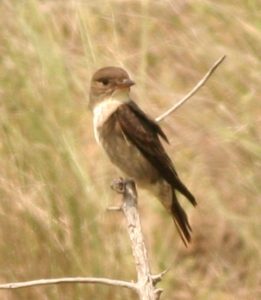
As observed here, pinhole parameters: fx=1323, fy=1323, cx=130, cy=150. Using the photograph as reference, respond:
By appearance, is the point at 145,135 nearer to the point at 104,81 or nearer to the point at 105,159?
the point at 104,81

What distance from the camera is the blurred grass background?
4.41 m

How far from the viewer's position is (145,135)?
4219mm

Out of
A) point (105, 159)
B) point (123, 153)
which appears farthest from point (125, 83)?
point (105, 159)

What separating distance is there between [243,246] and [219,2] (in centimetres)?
108

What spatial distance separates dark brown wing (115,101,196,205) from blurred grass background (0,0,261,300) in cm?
26

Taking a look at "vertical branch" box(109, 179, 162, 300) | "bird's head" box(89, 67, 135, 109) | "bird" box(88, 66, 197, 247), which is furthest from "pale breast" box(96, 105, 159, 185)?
"vertical branch" box(109, 179, 162, 300)

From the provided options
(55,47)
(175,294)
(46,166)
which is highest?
(55,47)

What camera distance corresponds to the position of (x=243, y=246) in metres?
5.40

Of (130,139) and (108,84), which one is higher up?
(108,84)

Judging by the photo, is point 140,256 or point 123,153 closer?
point 140,256

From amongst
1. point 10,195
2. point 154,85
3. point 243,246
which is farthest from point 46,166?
point 243,246

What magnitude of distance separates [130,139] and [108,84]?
201mm

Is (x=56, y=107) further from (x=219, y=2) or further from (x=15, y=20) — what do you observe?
(x=219, y=2)

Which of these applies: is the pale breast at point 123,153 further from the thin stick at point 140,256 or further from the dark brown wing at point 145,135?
the thin stick at point 140,256
